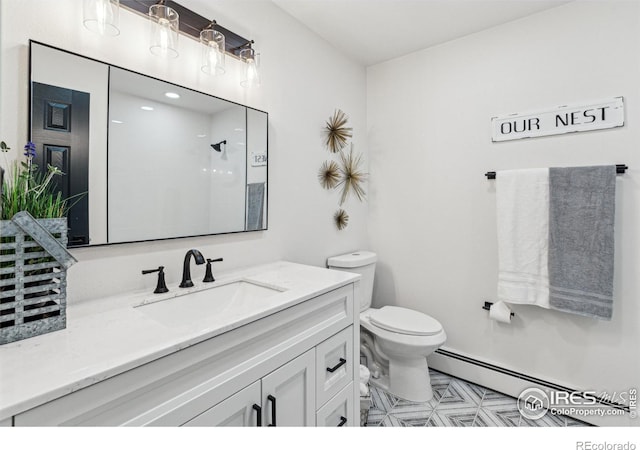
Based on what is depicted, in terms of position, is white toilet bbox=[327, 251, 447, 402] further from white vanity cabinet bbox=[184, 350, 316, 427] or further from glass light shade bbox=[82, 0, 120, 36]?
glass light shade bbox=[82, 0, 120, 36]

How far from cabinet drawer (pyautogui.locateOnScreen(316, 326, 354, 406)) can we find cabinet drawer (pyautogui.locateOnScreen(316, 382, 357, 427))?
0.03 m

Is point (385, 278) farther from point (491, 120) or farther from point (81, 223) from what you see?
point (81, 223)

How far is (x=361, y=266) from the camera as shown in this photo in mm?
2148

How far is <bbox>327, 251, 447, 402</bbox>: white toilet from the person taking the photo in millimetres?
1798

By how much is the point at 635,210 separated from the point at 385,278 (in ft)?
4.99

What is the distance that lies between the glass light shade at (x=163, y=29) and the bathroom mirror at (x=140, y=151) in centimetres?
14

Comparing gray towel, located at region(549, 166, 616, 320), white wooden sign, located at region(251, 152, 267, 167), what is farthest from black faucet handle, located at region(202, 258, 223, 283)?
gray towel, located at region(549, 166, 616, 320)

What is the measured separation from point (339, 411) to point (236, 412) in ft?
1.99

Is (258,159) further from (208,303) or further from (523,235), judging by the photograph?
(523,235)

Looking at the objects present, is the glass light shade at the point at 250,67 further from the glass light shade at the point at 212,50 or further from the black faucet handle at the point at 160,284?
the black faucet handle at the point at 160,284

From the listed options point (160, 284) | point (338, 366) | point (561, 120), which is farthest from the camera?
point (561, 120)

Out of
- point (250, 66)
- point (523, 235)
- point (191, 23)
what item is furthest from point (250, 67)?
point (523, 235)

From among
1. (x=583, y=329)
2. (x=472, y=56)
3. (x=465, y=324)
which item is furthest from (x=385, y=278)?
(x=472, y=56)
